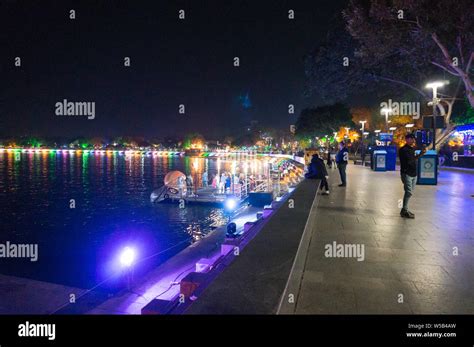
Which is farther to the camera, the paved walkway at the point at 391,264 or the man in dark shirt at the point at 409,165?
the man in dark shirt at the point at 409,165

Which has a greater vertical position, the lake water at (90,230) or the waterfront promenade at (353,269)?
the waterfront promenade at (353,269)

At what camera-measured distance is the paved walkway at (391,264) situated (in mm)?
4023

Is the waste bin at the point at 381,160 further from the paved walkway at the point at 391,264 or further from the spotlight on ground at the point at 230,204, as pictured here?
the paved walkway at the point at 391,264

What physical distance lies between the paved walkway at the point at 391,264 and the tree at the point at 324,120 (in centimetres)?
5995

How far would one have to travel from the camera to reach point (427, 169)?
1473cm

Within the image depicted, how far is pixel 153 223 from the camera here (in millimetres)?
26703

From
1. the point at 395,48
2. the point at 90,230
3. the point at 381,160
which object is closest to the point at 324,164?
the point at 395,48

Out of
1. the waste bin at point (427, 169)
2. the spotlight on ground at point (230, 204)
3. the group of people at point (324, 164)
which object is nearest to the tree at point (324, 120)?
the spotlight on ground at point (230, 204)

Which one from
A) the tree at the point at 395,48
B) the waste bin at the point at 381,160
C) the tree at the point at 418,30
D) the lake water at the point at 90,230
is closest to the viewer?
the tree at the point at 418,30

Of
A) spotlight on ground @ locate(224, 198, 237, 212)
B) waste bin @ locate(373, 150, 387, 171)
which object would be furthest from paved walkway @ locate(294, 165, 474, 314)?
spotlight on ground @ locate(224, 198, 237, 212)

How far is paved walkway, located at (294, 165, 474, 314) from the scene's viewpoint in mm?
4023

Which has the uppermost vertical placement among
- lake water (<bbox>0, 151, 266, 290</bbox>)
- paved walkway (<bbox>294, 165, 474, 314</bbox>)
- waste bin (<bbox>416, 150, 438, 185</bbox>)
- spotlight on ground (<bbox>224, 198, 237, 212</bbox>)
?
waste bin (<bbox>416, 150, 438, 185</bbox>)

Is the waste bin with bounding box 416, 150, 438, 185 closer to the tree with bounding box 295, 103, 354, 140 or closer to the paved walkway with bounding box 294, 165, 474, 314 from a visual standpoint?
the paved walkway with bounding box 294, 165, 474, 314

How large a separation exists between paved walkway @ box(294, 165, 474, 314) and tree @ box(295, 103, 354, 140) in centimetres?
5995
